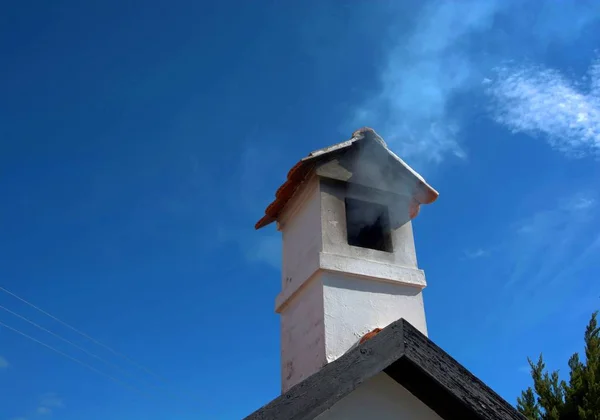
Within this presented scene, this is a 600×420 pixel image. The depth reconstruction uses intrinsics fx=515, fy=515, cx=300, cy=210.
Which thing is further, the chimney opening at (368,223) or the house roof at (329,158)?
the chimney opening at (368,223)

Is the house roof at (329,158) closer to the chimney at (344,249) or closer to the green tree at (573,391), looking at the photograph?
the chimney at (344,249)

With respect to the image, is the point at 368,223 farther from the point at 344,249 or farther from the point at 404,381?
the point at 404,381

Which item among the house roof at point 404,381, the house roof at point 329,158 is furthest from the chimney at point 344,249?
A: the house roof at point 404,381

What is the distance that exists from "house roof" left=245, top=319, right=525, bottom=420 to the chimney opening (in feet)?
13.4

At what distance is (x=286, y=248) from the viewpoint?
8086 mm

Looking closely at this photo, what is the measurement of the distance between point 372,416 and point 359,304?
327cm

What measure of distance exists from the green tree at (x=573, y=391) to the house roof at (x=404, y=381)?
21.3ft

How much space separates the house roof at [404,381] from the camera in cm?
291

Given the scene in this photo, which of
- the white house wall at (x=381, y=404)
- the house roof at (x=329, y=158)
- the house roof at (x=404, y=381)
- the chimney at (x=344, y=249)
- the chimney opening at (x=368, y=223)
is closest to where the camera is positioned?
the house roof at (x=404, y=381)

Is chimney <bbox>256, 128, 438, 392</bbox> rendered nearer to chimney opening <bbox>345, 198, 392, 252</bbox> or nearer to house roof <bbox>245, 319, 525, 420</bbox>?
chimney opening <bbox>345, 198, 392, 252</bbox>

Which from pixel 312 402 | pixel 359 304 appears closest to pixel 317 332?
pixel 359 304

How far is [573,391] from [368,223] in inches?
195

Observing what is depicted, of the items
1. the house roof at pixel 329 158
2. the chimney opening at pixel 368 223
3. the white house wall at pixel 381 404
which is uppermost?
the house roof at pixel 329 158

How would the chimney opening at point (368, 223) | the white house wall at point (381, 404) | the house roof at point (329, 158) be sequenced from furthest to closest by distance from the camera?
1. the chimney opening at point (368, 223)
2. the house roof at point (329, 158)
3. the white house wall at point (381, 404)
